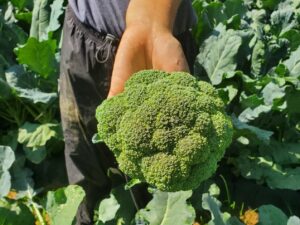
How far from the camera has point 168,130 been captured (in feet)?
4.64

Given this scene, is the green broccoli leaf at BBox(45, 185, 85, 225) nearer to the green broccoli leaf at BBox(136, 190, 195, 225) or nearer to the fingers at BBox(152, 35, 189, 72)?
the green broccoli leaf at BBox(136, 190, 195, 225)

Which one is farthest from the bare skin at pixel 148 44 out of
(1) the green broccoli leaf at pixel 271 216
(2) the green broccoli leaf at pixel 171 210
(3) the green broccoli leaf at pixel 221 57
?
(3) the green broccoli leaf at pixel 221 57

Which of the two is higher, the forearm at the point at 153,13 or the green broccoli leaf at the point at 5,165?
the forearm at the point at 153,13

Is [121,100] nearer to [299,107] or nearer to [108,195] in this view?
[108,195]

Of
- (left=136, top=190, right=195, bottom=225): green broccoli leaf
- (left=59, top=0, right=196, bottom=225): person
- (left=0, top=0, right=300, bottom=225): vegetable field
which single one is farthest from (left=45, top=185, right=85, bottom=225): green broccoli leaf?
(left=136, top=190, right=195, bottom=225): green broccoli leaf

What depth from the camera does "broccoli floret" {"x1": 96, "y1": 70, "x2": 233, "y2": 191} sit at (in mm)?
1406

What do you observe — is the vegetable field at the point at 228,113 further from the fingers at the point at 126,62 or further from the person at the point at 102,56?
the fingers at the point at 126,62

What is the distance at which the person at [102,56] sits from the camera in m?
1.57

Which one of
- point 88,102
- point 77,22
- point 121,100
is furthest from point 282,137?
point 121,100

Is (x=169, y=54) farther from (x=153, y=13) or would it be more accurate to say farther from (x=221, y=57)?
(x=221, y=57)

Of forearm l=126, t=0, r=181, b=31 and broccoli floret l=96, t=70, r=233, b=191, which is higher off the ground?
forearm l=126, t=0, r=181, b=31

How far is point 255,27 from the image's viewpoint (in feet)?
10.5

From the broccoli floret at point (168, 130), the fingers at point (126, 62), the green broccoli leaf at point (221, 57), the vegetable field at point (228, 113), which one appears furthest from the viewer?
the green broccoli leaf at point (221, 57)

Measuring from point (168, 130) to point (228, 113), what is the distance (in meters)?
1.27
